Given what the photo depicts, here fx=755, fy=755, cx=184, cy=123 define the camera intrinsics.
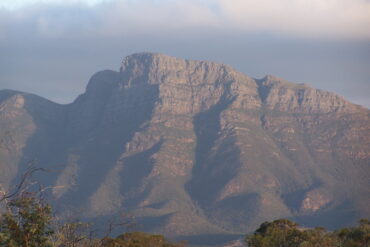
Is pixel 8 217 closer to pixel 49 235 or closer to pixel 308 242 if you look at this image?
pixel 49 235

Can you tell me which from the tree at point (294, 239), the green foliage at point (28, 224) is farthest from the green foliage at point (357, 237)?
the green foliage at point (28, 224)

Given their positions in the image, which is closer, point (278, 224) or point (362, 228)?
point (362, 228)

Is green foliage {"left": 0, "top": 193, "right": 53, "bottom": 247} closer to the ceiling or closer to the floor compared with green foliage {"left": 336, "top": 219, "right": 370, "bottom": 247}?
closer to the ceiling

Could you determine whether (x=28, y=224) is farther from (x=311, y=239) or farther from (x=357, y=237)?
(x=357, y=237)

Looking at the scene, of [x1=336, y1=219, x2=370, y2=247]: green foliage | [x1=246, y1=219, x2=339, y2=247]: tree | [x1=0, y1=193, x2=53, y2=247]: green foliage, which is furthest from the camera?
[x1=336, y1=219, x2=370, y2=247]: green foliage

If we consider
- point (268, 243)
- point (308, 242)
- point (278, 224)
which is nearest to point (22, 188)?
point (308, 242)

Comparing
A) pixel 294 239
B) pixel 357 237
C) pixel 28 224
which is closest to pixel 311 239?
pixel 294 239

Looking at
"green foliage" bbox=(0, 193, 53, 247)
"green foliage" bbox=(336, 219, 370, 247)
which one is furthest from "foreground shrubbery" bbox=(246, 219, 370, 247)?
"green foliage" bbox=(0, 193, 53, 247)

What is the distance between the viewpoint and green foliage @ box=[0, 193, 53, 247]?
5725 centimetres

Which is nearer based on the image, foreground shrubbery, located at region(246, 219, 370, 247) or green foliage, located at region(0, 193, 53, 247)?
green foliage, located at region(0, 193, 53, 247)

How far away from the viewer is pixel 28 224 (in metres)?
58.0

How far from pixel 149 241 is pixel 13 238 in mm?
87382

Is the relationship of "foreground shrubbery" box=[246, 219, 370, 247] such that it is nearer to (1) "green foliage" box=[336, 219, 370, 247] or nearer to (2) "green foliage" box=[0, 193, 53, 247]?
(1) "green foliage" box=[336, 219, 370, 247]

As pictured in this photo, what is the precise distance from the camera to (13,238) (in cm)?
5831
